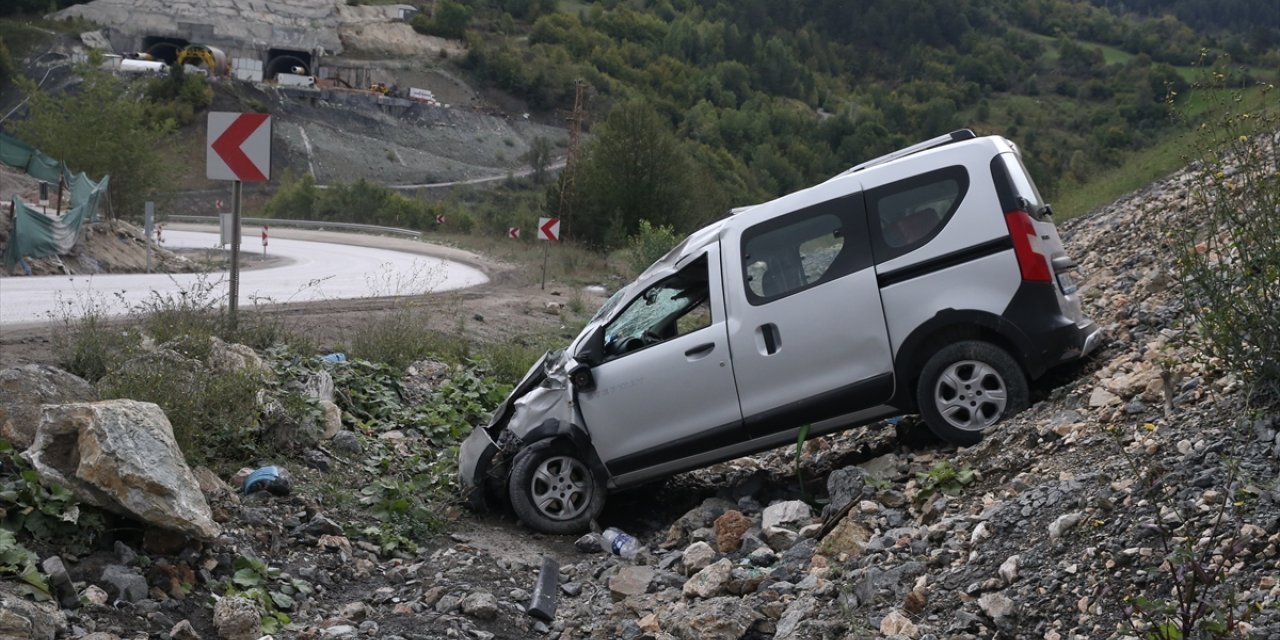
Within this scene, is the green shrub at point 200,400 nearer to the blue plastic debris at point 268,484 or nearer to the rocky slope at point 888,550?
the blue plastic debris at point 268,484

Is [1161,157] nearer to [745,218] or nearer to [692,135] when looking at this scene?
[745,218]

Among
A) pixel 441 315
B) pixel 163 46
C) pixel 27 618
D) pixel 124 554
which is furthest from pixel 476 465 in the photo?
pixel 163 46

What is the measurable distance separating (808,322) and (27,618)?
4.65 metres

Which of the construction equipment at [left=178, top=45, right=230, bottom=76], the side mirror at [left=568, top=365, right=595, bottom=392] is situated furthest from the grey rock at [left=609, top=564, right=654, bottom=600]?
the construction equipment at [left=178, top=45, right=230, bottom=76]

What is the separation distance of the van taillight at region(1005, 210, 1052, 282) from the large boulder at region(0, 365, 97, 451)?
5.90 metres

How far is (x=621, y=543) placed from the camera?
26.6ft

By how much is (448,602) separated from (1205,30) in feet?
593

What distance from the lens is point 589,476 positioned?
859 cm

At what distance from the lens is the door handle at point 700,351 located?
810cm

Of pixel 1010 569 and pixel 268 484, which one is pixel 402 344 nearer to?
pixel 268 484

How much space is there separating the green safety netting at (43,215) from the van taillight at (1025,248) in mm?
21955

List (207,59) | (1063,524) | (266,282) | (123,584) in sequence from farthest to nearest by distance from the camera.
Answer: (207,59) → (266,282) → (123,584) → (1063,524)

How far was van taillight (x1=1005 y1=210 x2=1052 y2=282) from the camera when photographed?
771 cm

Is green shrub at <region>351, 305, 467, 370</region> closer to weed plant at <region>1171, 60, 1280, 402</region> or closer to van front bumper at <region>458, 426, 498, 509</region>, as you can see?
van front bumper at <region>458, 426, 498, 509</region>
